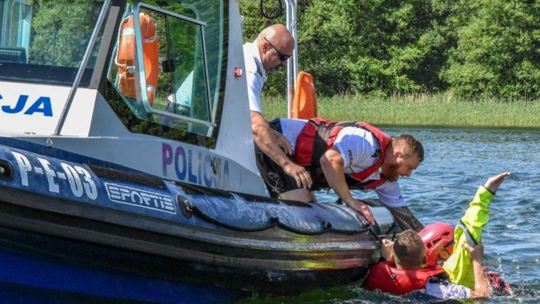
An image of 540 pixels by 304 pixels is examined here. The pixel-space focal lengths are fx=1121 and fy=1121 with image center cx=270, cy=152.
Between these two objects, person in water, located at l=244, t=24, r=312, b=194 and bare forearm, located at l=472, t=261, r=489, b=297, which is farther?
person in water, located at l=244, t=24, r=312, b=194

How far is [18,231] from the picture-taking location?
16.9ft

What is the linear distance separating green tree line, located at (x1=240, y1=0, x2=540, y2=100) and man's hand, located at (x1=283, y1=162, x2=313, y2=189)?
43.0 meters

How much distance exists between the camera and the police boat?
5.34 meters

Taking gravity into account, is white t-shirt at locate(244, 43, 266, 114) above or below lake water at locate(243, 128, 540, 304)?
above

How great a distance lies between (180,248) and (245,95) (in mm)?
1641

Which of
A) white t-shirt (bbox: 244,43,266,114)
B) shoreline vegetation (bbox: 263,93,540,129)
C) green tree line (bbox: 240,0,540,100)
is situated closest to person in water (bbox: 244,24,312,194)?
white t-shirt (bbox: 244,43,266,114)

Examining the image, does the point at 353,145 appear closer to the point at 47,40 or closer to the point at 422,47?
the point at 47,40

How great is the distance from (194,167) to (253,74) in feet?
3.98

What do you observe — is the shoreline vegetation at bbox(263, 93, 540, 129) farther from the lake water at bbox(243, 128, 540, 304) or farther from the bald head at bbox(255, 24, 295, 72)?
the bald head at bbox(255, 24, 295, 72)

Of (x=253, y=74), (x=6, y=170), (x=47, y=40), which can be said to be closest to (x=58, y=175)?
(x=6, y=170)

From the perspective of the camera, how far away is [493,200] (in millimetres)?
13594

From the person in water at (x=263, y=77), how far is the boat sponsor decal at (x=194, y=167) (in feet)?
2.13

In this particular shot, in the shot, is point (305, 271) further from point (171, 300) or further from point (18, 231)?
point (18, 231)

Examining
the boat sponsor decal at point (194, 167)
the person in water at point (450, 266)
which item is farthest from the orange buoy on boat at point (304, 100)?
the boat sponsor decal at point (194, 167)
